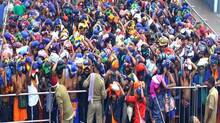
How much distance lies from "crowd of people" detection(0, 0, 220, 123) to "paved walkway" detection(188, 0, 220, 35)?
635 cm

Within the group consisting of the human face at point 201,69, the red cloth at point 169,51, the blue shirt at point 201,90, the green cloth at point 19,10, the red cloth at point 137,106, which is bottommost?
the red cloth at point 137,106

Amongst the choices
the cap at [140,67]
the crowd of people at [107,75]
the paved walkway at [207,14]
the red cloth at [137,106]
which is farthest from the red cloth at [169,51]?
the paved walkway at [207,14]

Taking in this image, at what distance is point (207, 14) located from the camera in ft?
96.6

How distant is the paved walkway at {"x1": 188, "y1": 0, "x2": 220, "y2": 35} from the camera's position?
Answer: 28188 mm

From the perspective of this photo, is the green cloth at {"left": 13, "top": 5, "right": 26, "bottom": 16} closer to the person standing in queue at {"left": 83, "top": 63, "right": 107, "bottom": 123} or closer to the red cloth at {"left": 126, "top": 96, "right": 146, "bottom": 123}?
the person standing in queue at {"left": 83, "top": 63, "right": 107, "bottom": 123}

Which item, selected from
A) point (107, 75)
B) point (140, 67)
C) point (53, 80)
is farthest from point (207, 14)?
point (53, 80)

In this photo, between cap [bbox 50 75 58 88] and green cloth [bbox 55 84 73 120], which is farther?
cap [bbox 50 75 58 88]

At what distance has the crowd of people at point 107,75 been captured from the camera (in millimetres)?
17641

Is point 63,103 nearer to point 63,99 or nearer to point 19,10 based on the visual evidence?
point 63,99

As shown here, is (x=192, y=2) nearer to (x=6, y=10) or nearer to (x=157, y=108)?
(x=6, y=10)

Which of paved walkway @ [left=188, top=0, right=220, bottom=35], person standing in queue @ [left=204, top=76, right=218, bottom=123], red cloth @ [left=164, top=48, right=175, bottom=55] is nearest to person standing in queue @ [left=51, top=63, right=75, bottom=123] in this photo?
person standing in queue @ [left=204, top=76, right=218, bottom=123]

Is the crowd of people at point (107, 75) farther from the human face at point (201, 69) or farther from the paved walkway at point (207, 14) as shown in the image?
the paved walkway at point (207, 14)

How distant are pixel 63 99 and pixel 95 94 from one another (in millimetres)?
928

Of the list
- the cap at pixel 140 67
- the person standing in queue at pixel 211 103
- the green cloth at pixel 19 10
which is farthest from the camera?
the green cloth at pixel 19 10
